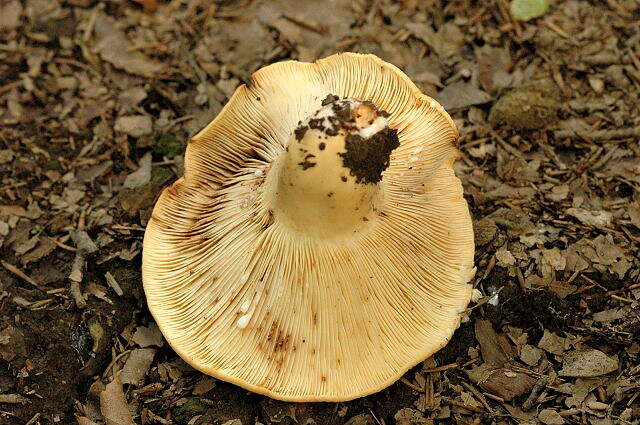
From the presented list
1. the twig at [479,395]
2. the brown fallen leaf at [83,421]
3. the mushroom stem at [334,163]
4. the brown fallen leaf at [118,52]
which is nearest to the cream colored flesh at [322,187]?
the mushroom stem at [334,163]

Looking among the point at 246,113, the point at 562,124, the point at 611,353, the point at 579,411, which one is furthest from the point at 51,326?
the point at 562,124

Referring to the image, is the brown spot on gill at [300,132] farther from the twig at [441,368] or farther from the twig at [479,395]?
the twig at [479,395]

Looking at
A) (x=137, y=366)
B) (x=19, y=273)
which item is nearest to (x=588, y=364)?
(x=137, y=366)

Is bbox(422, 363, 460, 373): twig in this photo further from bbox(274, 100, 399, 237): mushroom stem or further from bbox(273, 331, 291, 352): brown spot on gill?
bbox(274, 100, 399, 237): mushroom stem

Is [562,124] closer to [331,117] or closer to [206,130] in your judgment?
[331,117]

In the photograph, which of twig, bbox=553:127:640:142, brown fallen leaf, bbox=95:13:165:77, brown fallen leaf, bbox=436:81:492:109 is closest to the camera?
twig, bbox=553:127:640:142

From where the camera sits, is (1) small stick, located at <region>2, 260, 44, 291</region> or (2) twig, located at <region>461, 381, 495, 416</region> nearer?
(2) twig, located at <region>461, 381, 495, 416</region>

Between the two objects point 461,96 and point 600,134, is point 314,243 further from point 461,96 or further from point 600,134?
point 600,134

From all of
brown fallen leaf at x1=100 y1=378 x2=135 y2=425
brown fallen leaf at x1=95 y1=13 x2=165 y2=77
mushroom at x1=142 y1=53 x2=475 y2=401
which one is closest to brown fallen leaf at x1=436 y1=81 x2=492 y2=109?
mushroom at x1=142 y1=53 x2=475 y2=401
